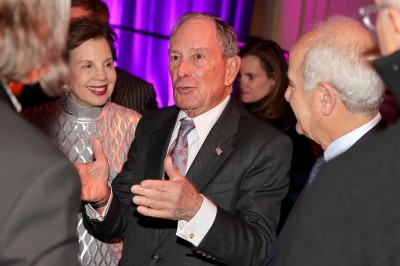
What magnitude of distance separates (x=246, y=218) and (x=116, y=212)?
60 cm

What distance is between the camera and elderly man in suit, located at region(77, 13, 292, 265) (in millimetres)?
2723

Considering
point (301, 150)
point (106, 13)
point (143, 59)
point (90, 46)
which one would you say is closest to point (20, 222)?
point (90, 46)

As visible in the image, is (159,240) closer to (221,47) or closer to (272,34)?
(221,47)

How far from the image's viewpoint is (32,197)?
53.9 inches

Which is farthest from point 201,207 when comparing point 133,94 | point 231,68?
point 133,94

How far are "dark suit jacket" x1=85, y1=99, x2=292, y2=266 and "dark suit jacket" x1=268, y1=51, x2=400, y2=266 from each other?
3.95ft

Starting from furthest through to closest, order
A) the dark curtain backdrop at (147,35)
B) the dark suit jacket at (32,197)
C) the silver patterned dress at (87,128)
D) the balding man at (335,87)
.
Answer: the dark curtain backdrop at (147,35)
the silver patterned dress at (87,128)
the balding man at (335,87)
the dark suit jacket at (32,197)

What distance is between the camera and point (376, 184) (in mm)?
1515

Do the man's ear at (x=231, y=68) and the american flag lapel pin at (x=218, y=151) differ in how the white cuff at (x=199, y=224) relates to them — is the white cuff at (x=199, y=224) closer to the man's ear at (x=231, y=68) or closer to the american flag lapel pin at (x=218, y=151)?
the american flag lapel pin at (x=218, y=151)

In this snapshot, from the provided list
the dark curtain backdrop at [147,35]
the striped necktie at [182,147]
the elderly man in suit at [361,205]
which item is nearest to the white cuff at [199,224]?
the striped necktie at [182,147]

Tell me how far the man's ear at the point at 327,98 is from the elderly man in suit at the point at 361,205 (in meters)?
0.97

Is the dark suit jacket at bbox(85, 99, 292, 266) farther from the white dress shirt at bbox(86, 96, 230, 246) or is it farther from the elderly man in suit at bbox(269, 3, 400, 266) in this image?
the elderly man in suit at bbox(269, 3, 400, 266)

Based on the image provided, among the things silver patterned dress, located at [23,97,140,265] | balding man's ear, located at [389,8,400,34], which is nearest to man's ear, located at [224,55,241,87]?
silver patterned dress, located at [23,97,140,265]

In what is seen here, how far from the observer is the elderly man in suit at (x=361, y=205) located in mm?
1512
